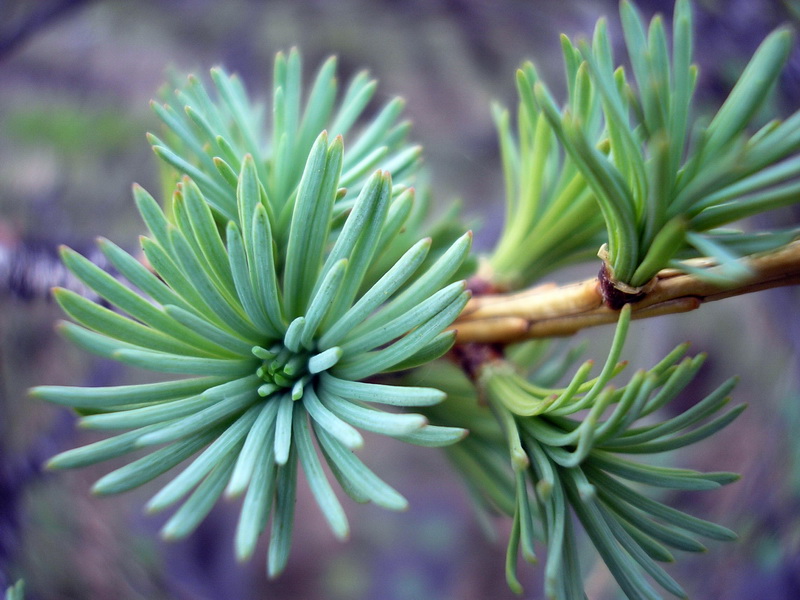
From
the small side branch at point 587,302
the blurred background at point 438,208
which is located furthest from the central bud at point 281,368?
the blurred background at point 438,208

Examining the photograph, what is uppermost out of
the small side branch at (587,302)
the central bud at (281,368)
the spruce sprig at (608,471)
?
the central bud at (281,368)

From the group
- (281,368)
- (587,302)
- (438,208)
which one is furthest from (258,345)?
(438,208)

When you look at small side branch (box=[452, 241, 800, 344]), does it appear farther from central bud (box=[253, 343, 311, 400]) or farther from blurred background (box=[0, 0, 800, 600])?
blurred background (box=[0, 0, 800, 600])

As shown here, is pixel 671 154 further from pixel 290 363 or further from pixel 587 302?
pixel 290 363

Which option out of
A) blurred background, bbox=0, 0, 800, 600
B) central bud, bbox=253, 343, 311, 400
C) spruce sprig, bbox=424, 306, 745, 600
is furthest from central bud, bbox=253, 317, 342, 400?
blurred background, bbox=0, 0, 800, 600

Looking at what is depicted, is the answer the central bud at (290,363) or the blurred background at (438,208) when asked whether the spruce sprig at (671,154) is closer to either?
the central bud at (290,363)
